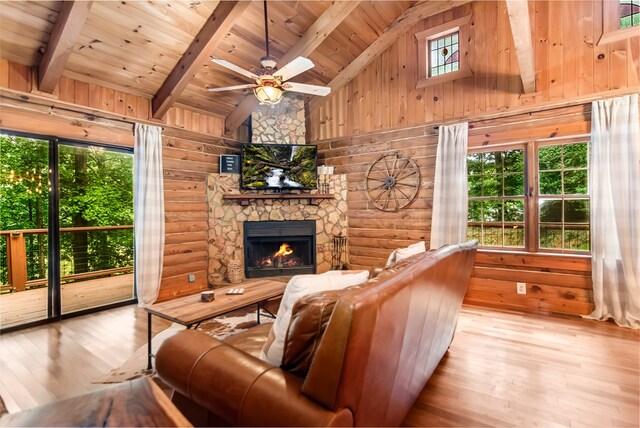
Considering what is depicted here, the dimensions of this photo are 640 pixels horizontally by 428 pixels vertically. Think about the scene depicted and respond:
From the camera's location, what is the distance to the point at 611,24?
11.1ft

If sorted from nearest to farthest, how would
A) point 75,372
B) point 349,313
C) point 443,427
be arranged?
point 349,313 → point 443,427 → point 75,372

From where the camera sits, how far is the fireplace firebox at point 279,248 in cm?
505

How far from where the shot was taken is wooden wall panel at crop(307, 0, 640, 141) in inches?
136

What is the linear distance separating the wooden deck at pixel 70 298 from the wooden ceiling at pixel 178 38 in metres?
→ 2.78

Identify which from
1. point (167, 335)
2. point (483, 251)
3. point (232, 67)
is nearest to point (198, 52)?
point (232, 67)

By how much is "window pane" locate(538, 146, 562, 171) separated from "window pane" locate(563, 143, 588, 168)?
0.20 feet

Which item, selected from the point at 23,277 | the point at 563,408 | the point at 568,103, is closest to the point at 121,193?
the point at 23,277

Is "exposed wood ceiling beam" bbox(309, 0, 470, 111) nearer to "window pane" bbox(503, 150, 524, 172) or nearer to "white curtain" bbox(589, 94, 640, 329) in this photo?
"window pane" bbox(503, 150, 524, 172)

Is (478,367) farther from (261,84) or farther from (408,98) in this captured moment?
(408,98)

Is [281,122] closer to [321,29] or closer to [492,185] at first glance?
[321,29]

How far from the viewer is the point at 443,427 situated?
1.83 metres

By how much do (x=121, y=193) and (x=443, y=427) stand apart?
5.00 metres

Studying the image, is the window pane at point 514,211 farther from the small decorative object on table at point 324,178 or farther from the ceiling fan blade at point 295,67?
the ceiling fan blade at point 295,67

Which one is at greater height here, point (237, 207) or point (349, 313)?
point (237, 207)
